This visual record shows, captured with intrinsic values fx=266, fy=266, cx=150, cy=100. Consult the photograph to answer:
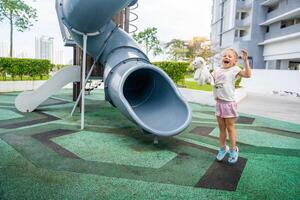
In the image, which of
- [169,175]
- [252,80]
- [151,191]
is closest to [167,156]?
[169,175]

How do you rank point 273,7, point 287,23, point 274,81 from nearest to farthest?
point 274,81 < point 287,23 < point 273,7

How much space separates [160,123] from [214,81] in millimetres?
1420

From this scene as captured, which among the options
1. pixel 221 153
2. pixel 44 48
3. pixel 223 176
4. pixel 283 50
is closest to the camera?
pixel 223 176

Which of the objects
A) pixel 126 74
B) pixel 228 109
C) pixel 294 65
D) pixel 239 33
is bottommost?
pixel 228 109

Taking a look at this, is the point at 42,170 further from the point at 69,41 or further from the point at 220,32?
the point at 220,32

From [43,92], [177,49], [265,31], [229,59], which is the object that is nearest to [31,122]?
[43,92]

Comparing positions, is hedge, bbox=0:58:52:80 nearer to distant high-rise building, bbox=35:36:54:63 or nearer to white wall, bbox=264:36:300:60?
white wall, bbox=264:36:300:60

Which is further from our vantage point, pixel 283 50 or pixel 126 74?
pixel 283 50

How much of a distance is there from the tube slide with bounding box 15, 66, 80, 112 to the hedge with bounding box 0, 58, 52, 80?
17.4 feet

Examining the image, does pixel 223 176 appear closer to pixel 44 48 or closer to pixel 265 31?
pixel 265 31

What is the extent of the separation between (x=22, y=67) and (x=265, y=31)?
30.3m

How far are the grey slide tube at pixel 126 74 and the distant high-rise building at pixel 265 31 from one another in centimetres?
2388

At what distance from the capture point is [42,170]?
317 centimetres

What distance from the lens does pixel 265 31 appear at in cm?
3328
